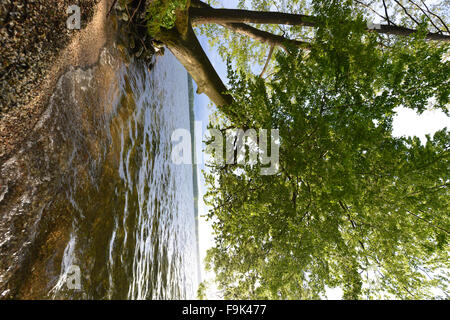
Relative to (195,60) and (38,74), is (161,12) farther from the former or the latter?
(38,74)

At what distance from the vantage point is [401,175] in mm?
4652

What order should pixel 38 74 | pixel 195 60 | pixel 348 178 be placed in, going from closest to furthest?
pixel 38 74 < pixel 348 178 < pixel 195 60

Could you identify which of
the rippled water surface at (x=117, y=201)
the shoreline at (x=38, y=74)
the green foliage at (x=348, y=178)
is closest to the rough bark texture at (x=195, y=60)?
the rippled water surface at (x=117, y=201)

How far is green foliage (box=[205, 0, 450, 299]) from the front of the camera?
484 cm

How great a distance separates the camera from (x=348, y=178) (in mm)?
4805

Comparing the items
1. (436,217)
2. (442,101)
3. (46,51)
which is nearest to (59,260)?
(46,51)

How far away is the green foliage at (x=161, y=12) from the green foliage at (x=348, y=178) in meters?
3.13

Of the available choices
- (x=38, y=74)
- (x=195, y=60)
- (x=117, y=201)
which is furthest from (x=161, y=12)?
(x=117, y=201)

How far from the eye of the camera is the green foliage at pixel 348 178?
4840 millimetres

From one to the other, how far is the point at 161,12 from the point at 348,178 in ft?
22.6

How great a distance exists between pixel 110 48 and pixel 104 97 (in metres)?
1.71

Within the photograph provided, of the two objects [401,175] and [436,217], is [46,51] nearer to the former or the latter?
[401,175]

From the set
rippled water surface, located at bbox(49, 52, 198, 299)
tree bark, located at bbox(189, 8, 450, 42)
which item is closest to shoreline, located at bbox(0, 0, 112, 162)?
rippled water surface, located at bbox(49, 52, 198, 299)

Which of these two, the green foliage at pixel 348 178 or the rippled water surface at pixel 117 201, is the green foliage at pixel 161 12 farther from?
the green foliage at pixel 348 178
